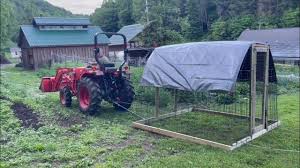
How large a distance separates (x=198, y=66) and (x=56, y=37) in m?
24.0

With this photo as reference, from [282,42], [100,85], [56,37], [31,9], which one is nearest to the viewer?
[100,85]

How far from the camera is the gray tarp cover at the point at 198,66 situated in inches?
232

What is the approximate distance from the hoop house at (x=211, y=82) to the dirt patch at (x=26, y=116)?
2397mm

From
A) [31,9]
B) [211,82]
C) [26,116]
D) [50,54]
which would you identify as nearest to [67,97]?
[26,116]

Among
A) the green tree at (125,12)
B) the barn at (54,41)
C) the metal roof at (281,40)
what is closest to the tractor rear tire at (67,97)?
the barn at (54,41)

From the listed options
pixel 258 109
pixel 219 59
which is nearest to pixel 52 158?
pixel 219 59

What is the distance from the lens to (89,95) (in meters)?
8.37

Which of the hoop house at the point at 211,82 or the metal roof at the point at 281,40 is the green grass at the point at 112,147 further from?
the metal roof at the point at 281,40

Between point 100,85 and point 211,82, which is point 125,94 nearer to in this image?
point 100,85

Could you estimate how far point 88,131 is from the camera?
7.07 metres

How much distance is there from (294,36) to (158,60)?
3056 cm

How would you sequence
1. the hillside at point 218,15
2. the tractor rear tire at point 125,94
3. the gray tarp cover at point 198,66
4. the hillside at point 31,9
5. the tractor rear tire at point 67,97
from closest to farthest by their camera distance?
the gray tarp cover at point 198,66
the tractor rear tire at point 125,94
the tractor rear tire at point 67,97
the hillside at point 218,15
the hillside at point 31,9

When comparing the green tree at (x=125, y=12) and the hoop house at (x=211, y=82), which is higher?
the green tree at (x=125, y=12)

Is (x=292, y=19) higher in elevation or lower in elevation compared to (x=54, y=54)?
higher
